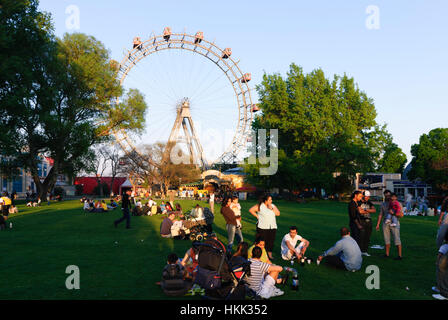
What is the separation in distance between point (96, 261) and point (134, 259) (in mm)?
919

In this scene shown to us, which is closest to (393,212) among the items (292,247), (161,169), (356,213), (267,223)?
(356,213)

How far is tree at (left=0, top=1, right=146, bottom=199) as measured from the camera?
89.9 ft

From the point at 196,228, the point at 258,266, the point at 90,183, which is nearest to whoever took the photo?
the point at 258,266

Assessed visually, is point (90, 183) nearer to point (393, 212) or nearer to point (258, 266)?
point (393, 212)

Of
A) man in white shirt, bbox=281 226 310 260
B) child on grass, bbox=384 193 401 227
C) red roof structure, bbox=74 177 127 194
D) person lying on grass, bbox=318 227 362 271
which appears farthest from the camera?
red roof structure, bbox=74 177 127 194

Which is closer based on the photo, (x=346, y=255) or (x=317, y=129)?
(x=346, y=255)

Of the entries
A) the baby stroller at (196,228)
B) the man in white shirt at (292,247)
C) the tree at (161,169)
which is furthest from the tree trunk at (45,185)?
the man in white shirt at (292,247)

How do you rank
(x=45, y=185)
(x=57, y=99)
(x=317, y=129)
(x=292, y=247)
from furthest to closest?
(x=317, y=129) → (x=45, y=185) → (x=57, y=99) → (x=292, y=247)

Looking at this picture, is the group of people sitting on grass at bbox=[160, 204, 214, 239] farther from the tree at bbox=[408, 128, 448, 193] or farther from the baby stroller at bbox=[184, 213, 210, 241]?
the tree at bbox=[408, 128, 448, 193]

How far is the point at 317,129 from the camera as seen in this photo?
47.6m

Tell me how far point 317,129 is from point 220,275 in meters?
43.0

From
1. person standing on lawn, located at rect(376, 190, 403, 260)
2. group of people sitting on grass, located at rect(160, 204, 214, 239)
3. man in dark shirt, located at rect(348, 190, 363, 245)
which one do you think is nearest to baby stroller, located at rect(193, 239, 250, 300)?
man in dark shirt, located at rect(348, 190, 363, 245)

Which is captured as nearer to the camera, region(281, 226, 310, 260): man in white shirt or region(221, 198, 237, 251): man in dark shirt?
region(281, 226, 310, 260): man in white shirt

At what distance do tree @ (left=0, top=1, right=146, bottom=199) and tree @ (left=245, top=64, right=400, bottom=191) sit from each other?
17.9m
